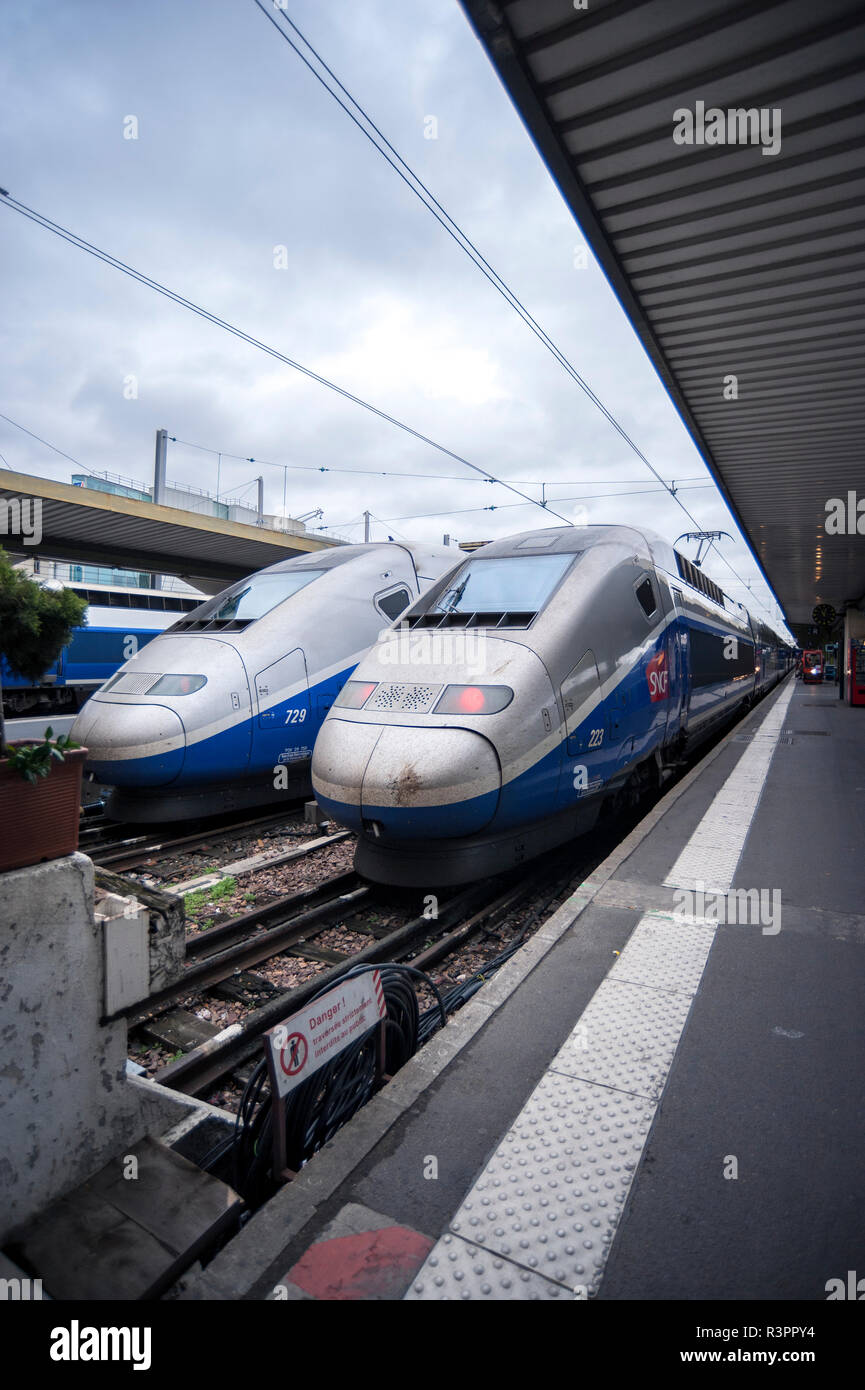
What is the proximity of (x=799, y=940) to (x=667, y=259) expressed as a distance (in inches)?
204

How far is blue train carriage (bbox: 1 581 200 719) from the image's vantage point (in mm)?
15852

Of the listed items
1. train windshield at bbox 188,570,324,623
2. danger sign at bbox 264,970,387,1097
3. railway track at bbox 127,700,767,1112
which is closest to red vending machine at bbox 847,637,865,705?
railway track at bbox 127,700,767,1112

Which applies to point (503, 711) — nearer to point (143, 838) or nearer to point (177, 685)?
Result: point (177, 685)

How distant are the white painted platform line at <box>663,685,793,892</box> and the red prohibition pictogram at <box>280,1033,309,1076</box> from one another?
3.04m

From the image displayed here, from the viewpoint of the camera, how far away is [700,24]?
3559 mm

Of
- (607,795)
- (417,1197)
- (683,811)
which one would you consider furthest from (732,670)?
(417,1197)

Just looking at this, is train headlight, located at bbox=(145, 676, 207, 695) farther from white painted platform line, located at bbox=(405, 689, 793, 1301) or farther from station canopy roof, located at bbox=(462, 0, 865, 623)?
station canopy roof, located at bbox=(462, 0, 865, 623)

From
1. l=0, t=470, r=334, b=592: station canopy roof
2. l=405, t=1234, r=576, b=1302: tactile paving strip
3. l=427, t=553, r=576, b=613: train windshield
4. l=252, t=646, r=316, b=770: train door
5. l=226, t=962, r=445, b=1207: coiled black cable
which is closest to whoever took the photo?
l=405, t=1234, r=576, b=1302: tactile paving strip

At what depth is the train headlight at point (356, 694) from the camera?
523 cm

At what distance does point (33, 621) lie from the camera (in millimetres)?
8625

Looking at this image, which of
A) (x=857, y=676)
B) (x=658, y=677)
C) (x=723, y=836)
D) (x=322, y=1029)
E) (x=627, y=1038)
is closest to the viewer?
(x=322, y=1029)

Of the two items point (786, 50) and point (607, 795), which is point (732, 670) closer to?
point (607, 795)

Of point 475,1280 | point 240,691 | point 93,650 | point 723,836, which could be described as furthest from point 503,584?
point 93,650

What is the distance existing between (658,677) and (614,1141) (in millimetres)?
5003
